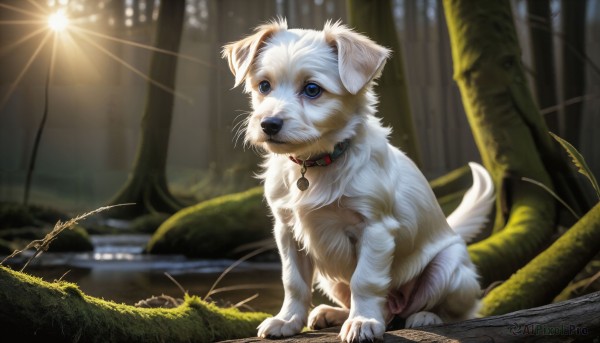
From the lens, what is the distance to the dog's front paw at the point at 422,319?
8.88 ft

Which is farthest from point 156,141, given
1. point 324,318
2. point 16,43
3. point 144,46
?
point 324,318

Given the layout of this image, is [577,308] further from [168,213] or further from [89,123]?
[89,123]

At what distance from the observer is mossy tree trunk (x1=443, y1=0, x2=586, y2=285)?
15.1 feet

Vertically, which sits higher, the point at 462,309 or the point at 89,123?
the point at 89,123

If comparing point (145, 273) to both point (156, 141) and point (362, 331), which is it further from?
point (362, 331)

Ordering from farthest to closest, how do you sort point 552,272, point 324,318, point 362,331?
point 552,272, point 324,318, point 362,331

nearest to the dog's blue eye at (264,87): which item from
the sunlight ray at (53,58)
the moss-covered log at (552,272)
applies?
the moss-covered log at (552,272)

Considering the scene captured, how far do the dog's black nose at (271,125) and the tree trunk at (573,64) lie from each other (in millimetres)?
4449

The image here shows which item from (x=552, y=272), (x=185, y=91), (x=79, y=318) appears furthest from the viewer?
(x=185, y=91)

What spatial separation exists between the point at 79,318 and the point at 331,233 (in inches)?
39.8

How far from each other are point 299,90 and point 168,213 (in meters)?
4.03

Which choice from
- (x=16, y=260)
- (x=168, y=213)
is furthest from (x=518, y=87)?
(x=16, y=260)

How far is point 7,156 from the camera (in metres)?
5.99

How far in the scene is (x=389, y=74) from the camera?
530 centimetres
